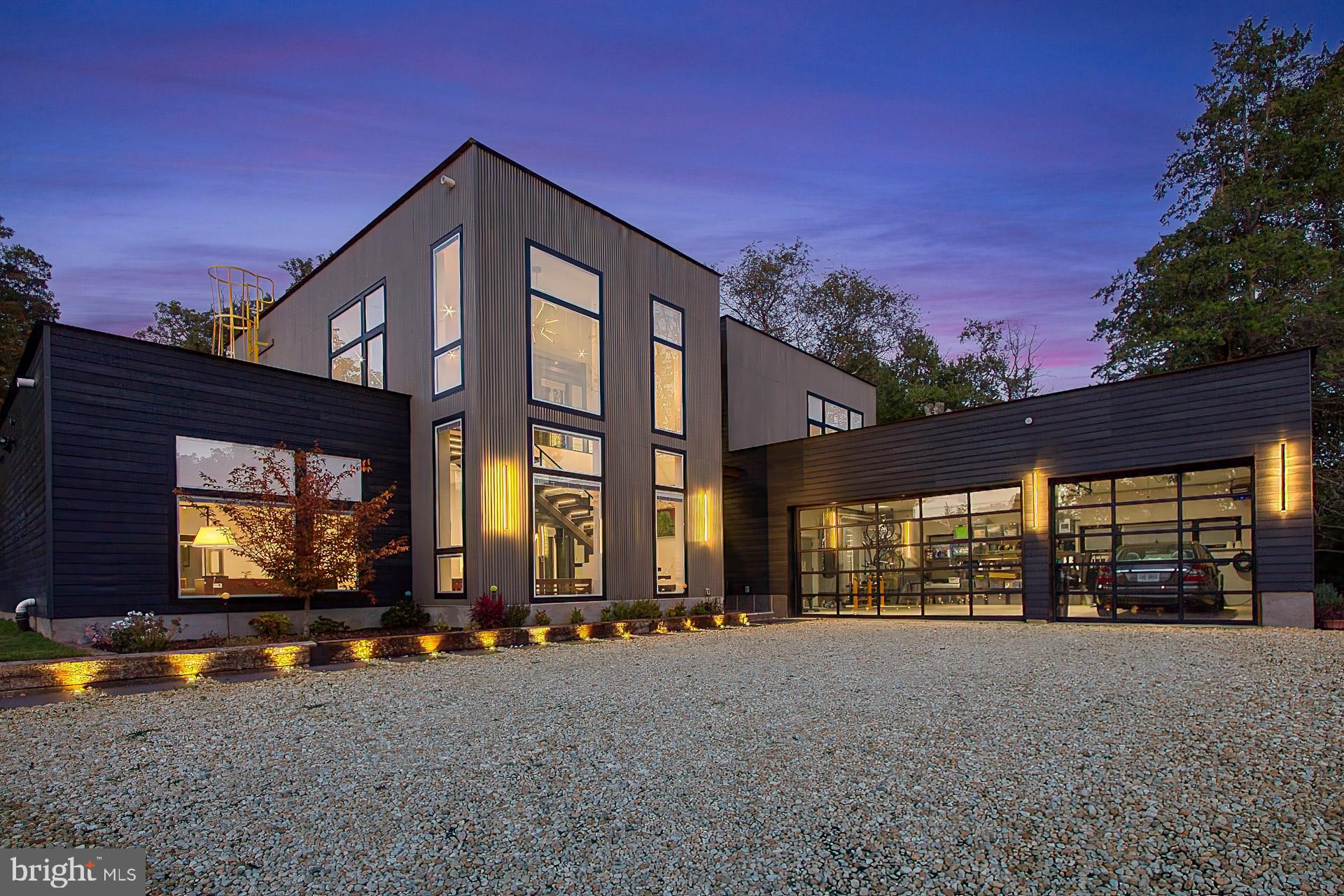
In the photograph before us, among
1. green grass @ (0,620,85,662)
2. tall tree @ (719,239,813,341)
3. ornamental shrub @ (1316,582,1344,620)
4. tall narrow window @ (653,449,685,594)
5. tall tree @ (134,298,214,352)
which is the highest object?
tall tree @ (719,239,813,341)

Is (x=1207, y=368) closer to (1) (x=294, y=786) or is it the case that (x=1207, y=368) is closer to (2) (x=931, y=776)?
(2) (x=931, y=776)

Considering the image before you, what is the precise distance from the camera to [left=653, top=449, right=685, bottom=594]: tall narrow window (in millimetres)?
13477

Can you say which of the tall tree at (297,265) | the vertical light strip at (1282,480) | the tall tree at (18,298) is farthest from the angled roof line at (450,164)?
the tall tree at (297,265)

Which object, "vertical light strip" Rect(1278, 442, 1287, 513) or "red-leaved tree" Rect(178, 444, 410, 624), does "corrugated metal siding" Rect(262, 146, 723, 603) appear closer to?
"red-leaved tree" Rect(178, 444, 410, 624)

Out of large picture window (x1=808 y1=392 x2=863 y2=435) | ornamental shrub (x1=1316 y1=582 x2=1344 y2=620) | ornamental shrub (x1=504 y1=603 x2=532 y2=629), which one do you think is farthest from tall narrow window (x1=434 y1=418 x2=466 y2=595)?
ornamental shrub (x1=1316 y1=582 x2=1344 y2=620)

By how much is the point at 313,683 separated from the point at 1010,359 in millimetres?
30266

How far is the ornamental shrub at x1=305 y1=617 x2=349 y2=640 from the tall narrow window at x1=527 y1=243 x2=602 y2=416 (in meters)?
4.34

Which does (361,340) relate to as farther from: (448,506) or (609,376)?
(609,376)

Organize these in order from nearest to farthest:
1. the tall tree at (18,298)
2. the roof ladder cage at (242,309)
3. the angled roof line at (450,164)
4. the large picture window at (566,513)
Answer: the angled roof line at (450,164) → the large picture window at (566,513) → the roof ladder cage at (242,309) → the tall tree at (18,298)

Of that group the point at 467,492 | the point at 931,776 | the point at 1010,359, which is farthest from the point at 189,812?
the point at 1010,359

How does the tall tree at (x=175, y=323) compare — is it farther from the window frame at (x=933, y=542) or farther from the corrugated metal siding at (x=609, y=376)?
the window frame at (x=933, y=542)

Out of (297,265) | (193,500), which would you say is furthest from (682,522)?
(297,265)

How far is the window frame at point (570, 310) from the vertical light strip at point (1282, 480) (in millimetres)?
10473

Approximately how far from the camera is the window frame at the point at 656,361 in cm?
1369
